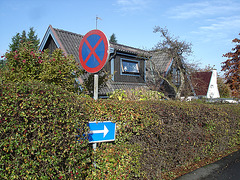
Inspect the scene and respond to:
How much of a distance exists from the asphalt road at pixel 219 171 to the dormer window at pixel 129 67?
953cm

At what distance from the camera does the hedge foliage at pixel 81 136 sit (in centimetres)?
300

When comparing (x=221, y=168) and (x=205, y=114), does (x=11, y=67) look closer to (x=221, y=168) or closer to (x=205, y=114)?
(x=205, y=114)

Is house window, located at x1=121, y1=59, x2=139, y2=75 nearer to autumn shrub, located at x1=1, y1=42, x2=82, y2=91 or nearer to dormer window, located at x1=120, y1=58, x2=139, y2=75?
dormer window, located at x1=120, y1=58, x2=139, y2=75

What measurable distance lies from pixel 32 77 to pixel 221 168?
19.3ft

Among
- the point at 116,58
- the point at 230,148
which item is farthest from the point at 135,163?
the point at 116,58

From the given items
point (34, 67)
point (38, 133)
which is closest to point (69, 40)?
point (34, 67)

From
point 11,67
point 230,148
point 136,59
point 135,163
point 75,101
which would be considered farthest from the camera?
point 136,59

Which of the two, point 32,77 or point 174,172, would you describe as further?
point 32,77

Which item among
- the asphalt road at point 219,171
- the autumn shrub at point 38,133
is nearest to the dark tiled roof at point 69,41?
the asphalt road at point 219,171

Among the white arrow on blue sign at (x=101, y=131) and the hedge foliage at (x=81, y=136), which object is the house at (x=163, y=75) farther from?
the white arrow on blue sign at (x=101, y=131)

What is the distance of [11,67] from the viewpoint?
21.1 ft

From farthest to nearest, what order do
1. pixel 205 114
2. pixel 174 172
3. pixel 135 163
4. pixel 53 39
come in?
pixel 53 39 → pixel 205 114 → pixel 174 172 → pixel 135 163

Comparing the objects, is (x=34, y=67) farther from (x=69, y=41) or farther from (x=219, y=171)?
(x=69, y=41)

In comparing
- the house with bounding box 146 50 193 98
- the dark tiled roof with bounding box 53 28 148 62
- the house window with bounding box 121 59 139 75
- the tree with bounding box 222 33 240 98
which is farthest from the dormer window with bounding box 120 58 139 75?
the tree with bounding box 222 33 240 98
